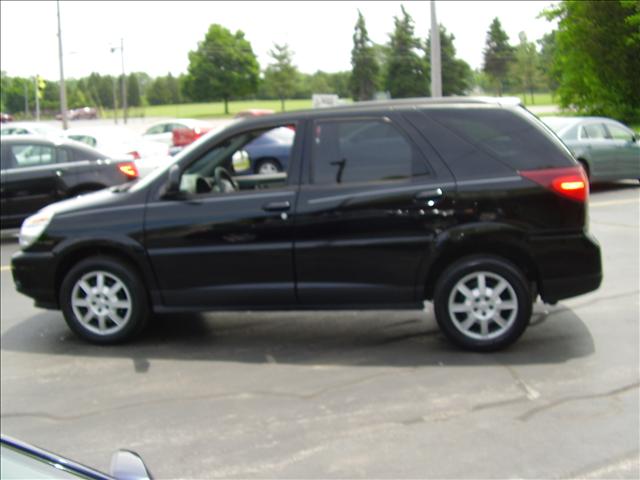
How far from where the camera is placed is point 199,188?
22.3 feet

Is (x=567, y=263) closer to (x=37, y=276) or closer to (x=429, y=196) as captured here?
(x=429, y=196)

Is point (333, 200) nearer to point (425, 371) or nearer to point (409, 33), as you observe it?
point (425, 371)

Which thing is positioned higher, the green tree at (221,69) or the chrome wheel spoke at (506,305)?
the green tree at (221,69)

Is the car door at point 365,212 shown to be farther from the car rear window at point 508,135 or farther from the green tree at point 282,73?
the green tree at point 282,73

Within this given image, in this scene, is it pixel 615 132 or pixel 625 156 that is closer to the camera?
pixel 615 132

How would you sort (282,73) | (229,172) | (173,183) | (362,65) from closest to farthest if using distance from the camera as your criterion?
1. (173,183)
2. (229,172)
3. (362,65)
4. (282,73)

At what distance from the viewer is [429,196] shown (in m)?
6.27

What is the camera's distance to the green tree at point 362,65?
19.1 metres

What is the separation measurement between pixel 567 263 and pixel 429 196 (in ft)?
3.51

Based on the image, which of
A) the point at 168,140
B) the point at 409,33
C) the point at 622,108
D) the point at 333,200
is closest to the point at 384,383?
the point at 333,200

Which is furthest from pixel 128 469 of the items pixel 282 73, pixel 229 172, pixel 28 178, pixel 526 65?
pixel 282 73

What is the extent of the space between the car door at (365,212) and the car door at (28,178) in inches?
290

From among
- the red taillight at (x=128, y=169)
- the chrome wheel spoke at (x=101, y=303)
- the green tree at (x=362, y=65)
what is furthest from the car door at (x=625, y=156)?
the green tree at (x=362, y=65)

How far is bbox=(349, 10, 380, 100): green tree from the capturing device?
1912 cm
